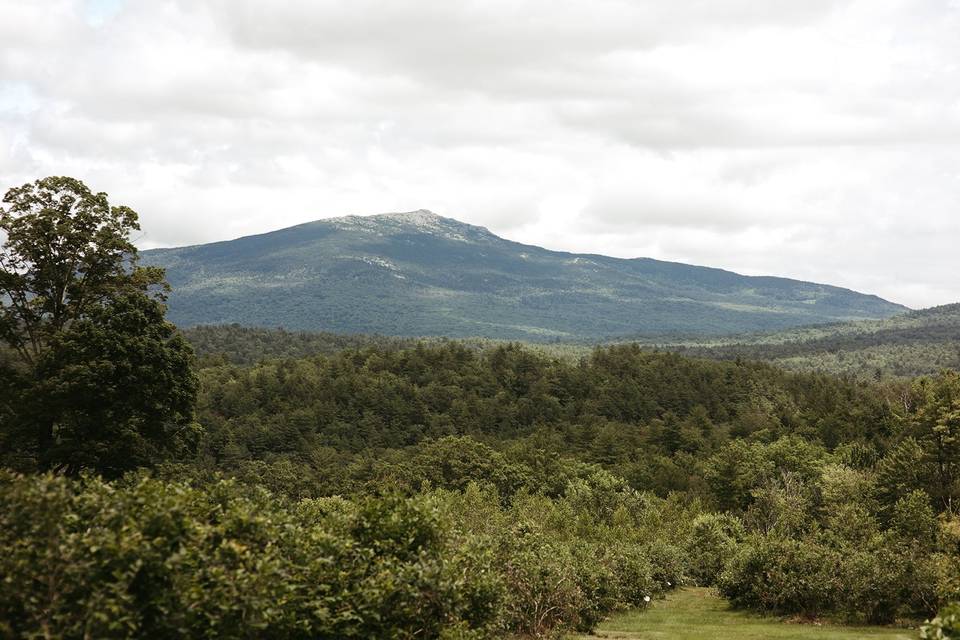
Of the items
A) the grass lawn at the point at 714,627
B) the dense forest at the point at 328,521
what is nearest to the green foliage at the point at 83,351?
the dense forest at the point at 328,521

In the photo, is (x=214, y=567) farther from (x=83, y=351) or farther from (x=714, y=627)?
(x=714, y=627)

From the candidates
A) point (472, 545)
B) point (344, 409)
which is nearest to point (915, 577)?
point (472, 545)

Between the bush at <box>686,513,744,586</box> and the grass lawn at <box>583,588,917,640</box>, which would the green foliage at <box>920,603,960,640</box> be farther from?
the bush at <box>686,513,744,586</box>

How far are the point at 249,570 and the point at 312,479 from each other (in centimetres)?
10312

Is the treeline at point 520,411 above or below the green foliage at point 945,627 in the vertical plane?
below

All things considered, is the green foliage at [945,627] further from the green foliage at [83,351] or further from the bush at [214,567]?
the green foliage at [83,351]

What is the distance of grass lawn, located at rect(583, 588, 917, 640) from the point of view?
33812mm

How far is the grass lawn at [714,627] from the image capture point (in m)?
33.8

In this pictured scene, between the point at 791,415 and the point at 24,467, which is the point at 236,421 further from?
the point at 24,467

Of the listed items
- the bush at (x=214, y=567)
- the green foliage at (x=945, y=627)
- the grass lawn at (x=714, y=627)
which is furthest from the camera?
the grass lawn at (x=714, y=627)

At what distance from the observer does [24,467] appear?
35.9 m

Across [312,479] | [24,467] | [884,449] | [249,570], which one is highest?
[249,570]

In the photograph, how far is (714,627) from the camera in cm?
3775

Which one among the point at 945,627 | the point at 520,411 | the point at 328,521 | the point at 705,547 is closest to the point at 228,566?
the point at 328,521
